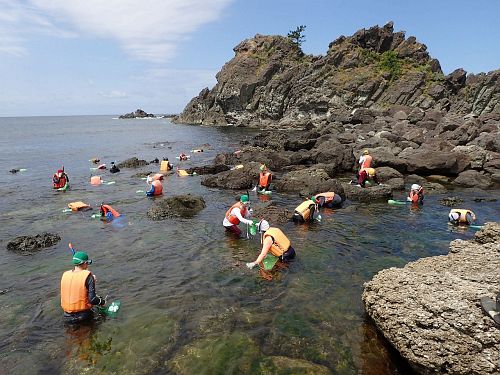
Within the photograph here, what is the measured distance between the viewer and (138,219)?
800 inches

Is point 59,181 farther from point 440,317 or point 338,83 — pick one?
point 338,83

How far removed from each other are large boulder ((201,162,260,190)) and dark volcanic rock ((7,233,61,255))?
13473mm

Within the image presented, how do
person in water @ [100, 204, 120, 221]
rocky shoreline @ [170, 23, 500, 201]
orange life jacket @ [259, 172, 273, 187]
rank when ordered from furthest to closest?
rocky shoreline @ [170, 23, 500, 201]
orange life jacket @ [259, 172, 273, 187]
person in water @ [100, 204, 120, 221]

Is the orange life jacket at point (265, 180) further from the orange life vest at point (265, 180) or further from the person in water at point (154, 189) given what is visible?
the person in water at point (154, 189)

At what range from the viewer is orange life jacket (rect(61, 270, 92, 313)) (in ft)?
31.9

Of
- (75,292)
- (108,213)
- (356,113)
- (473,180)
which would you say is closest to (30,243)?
(108,213)

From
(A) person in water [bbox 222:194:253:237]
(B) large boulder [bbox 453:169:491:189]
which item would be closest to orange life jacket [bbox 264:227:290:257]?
(A) person in water [bbox 222:194:253:237]

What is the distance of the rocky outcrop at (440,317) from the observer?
22.7 feet

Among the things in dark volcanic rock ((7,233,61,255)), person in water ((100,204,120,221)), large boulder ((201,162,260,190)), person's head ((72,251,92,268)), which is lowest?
dark volcanic rock ((7,233,61,255))

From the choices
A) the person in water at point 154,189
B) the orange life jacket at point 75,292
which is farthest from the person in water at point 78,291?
the person in water at point 154,189

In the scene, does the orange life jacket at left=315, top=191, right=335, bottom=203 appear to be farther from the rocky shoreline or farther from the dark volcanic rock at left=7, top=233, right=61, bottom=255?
the dark volcanic rock at left=7, top=233, right=61, bottom=255

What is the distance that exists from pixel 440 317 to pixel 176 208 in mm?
16319

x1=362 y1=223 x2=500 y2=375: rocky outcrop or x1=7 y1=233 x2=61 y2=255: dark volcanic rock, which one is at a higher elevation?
x1=362 y1=223 x2=500 y2=375: rocky outcrop

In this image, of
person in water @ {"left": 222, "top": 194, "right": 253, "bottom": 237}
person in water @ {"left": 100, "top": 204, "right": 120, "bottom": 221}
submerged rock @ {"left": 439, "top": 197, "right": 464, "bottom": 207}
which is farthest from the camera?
submerged rock @ {"left": 439, "top": 197, "right": 464, "bottom": 207}
